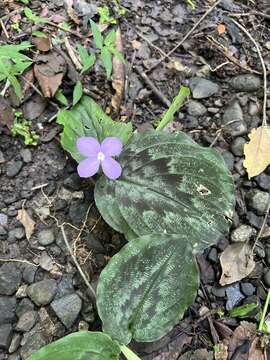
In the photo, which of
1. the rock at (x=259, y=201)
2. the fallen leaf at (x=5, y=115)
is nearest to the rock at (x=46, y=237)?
the fallen leaf at (x=5, y=115)

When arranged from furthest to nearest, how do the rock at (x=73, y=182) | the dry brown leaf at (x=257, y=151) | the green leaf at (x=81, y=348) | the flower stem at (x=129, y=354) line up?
1. the dry brown leaf at (x=257, y=151)
2. the rock at (x=73, y=182)
3. the flower stem at (x=129, y=354)
4. the green leaf at (x=81, y=348)

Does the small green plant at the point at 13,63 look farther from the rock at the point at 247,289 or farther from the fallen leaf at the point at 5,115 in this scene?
the rock at the point at 247,289

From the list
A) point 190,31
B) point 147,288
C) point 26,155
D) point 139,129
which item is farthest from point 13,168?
point 190,31

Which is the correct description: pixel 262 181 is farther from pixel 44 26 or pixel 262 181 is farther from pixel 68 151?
pixel 44 26

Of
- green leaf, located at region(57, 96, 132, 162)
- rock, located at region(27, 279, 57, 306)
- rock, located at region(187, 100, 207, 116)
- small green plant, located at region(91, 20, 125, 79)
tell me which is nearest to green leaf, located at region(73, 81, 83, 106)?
green leaf, located at region(57, 96, 132, 162)

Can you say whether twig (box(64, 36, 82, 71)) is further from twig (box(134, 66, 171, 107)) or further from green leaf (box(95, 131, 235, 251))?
green leaf (box(95, 131, 235, 251))

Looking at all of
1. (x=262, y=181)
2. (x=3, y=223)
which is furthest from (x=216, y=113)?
(x=3, y=223)
